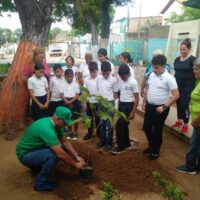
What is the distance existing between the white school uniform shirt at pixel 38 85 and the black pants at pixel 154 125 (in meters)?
2.05

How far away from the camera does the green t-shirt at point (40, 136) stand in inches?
134

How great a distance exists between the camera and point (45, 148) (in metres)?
3.62

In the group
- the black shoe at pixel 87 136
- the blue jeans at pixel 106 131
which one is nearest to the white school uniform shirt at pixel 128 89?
the blue jeans at pixel 106 131

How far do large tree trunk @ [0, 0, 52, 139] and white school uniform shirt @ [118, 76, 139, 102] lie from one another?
240cm

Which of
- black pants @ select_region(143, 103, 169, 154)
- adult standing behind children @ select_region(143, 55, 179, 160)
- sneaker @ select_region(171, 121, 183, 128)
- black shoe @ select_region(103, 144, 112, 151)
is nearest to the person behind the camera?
adult standing behind children @ select_region(143, 55, 179, 160)

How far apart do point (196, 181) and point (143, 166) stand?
765mm

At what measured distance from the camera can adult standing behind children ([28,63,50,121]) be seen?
17.3 feet

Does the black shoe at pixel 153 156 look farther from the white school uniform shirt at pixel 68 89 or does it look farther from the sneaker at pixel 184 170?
the white school uniform shirt at pixel 68 89

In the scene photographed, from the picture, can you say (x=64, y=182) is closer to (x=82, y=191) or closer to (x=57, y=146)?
(x=82, y=191)

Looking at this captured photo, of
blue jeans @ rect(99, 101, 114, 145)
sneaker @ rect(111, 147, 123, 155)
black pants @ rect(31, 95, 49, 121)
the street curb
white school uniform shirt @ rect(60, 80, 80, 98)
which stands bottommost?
the street curb

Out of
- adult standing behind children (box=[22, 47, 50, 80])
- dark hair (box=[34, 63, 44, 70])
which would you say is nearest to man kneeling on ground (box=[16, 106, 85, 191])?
dark hair (box=[34, 63, 44, 70])

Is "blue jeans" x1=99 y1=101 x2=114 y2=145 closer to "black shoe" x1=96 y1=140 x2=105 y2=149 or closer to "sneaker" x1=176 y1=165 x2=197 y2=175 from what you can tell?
"black shoe" x1=96 y1=140 x2=105 y2=149

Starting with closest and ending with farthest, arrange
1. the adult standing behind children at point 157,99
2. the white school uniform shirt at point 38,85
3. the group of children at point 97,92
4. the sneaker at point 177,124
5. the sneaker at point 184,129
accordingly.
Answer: the adult standing behind children at point 157,99 < the group of children at point 97,92 < the white school uniform shirt at point 38,85 < the sneaker at point 184,129 < the sneaker at point 177,124

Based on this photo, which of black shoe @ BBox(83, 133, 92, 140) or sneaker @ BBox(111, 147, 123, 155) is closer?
sneaker @ BBox(111, 147, 123, 155)
